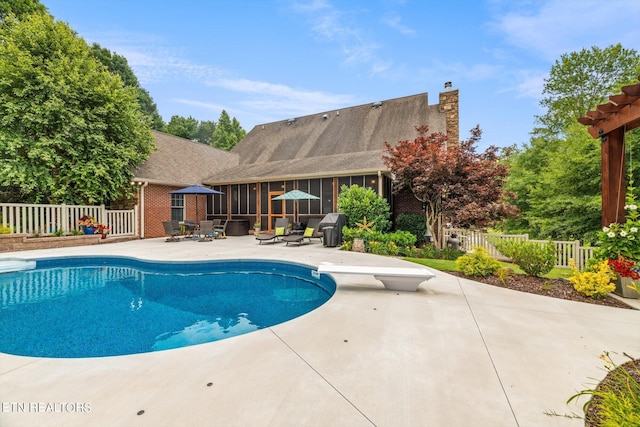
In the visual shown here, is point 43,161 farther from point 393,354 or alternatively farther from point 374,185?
point 393,354

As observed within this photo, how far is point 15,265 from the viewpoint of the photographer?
7125 millimetres

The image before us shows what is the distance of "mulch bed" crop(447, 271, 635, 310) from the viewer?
4.34m

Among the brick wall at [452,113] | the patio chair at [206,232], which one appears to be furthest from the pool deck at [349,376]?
the brick wall at [452,113]

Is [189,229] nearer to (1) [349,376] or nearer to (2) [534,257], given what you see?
(1) [349,376]

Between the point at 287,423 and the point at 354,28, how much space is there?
13.4m

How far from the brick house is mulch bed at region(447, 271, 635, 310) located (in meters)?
6.38

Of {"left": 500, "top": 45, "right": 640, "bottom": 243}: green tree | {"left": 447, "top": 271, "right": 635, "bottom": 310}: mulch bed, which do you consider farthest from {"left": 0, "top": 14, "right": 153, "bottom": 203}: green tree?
{"left": 500, "top": 45, "right": 640, "bottom": 243}: green tree

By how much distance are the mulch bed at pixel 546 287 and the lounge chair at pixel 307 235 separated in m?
6.07

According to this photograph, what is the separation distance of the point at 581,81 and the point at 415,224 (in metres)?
17.7

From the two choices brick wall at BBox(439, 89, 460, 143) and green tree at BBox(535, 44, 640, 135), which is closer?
brick wall at BBox(439, 89, 460, 143)

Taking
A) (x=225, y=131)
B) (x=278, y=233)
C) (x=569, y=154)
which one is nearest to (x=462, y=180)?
(x=278, y=233)

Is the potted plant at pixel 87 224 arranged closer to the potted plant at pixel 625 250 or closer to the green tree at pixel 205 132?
the potted plant at pixel 625 250

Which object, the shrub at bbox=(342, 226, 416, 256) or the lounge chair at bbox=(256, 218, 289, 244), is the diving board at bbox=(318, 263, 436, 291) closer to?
the shrub at bbox=(342, 226, 416, 256)

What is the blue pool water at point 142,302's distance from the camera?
11.5ft
